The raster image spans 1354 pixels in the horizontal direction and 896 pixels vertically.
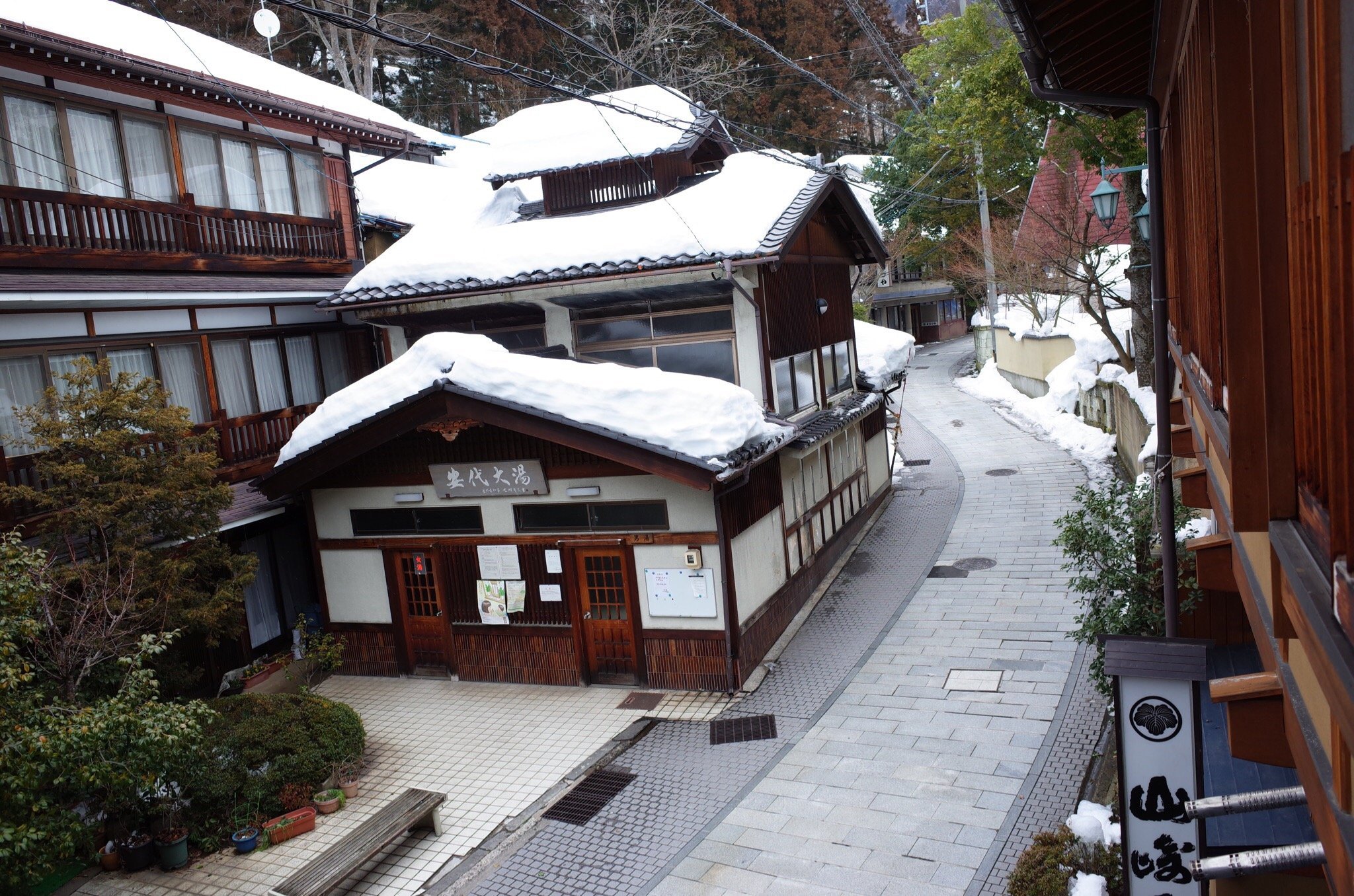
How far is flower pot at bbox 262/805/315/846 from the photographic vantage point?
10.6m

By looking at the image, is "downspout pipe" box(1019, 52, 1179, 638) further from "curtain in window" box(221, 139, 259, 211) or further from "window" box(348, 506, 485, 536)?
"curtain in window" box(221, 139, 259, 211)

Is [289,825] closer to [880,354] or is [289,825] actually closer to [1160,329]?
[1160,329]

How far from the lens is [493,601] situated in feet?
47.6

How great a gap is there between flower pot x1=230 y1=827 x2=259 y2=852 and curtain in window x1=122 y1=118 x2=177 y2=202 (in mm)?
10395

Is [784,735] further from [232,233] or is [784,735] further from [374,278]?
[232,233]

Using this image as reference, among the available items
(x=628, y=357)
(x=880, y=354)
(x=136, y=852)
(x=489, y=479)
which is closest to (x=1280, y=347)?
(x=136, y=852)

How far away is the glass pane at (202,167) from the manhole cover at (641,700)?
1139 cm

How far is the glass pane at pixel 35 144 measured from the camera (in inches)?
518

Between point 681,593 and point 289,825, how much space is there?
5.84 m

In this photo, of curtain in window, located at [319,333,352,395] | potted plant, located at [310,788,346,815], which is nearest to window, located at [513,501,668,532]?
potted plant, located at [310,788,346,815]

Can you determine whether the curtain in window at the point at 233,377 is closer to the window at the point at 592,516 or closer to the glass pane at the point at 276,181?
the glass pane at the point at 276,181

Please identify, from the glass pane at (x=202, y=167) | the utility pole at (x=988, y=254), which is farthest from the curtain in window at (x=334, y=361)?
the utility pole at (x=988, y=254)

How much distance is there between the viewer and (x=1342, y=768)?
2580 mm

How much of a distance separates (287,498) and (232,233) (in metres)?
5.04
